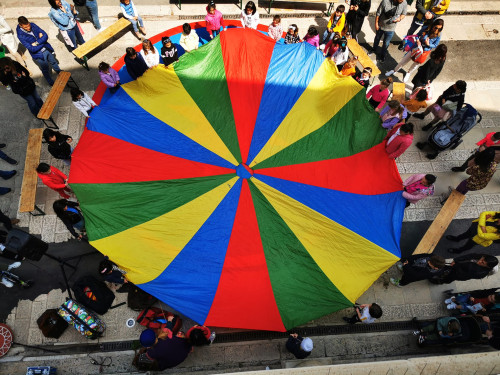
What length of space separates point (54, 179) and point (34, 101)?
2426 millimetres

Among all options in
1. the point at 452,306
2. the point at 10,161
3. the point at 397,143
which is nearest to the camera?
the point at 397,143

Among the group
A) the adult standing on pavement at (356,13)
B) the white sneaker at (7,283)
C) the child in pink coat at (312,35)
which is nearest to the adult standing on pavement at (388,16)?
the adult standing on pavement at (356,13)

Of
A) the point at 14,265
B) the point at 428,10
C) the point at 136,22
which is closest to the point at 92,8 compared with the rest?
the point at 136,22

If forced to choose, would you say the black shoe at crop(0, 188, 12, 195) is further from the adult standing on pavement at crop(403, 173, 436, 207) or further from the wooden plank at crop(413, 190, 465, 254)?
the wooden plank at crop(413, 190, 465, 254)

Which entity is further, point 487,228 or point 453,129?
point 453,129

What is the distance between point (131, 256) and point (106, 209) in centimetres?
90

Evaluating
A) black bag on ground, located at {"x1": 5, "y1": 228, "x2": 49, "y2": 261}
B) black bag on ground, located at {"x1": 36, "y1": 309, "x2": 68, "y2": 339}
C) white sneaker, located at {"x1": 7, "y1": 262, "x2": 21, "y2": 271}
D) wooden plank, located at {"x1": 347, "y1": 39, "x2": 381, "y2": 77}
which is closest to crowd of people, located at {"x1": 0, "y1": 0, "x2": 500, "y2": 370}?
wooden plank, located at {"x1": 347, "y1": 39, "x2": 381, "y2": 77}

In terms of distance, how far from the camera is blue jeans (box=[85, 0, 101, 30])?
8289 mm

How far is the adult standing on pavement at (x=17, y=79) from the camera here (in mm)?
6566

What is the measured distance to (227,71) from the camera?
6.68 meters

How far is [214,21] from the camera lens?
8.02 metres

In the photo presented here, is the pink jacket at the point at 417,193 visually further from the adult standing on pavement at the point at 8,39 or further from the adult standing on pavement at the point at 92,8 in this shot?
the adult standing on pavement at the point at 8,39

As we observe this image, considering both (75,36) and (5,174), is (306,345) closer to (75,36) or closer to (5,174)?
(5,174)

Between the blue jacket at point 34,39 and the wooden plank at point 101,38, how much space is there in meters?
0.72
